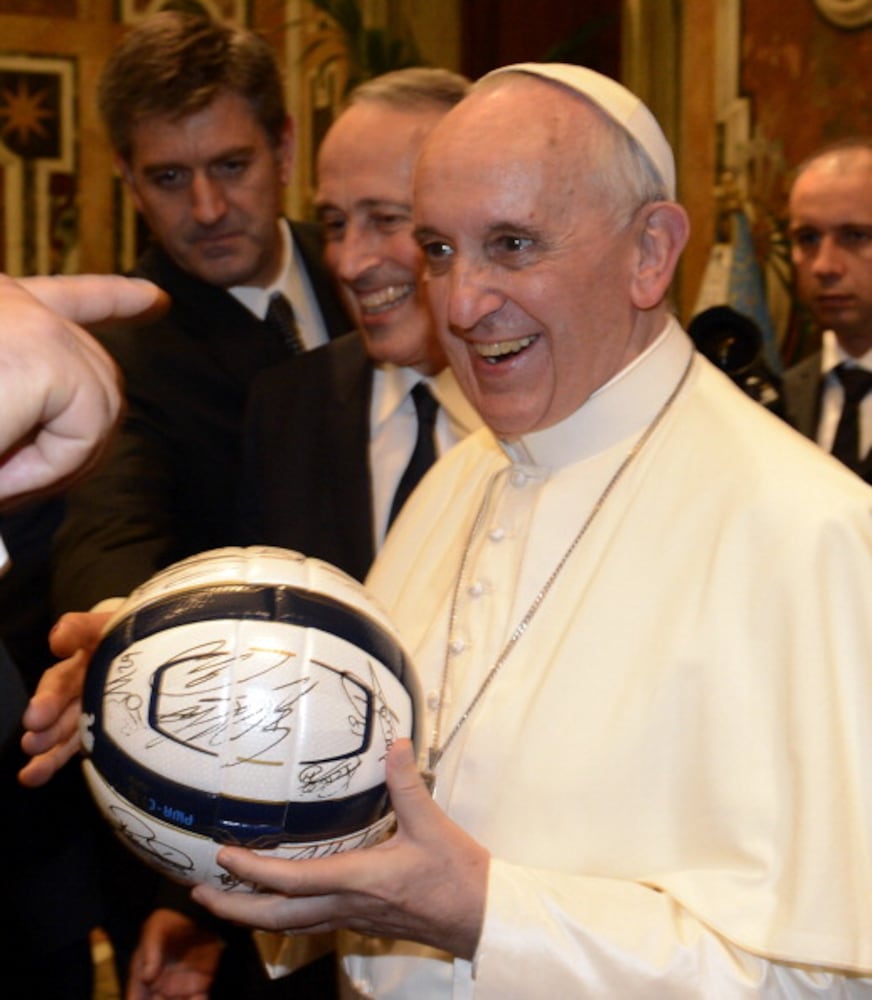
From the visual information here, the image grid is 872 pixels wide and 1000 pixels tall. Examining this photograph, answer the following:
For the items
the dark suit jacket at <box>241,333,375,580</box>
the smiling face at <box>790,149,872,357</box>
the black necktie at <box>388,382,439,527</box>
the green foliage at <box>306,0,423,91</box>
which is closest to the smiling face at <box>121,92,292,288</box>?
the dark suit jacket at <box>241,333,375,580</box>

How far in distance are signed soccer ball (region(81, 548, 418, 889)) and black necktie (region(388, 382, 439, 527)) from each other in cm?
135

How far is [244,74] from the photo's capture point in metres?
4.05

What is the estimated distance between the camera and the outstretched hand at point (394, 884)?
1.89 meters

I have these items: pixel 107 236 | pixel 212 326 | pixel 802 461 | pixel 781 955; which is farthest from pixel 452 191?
→ pixel 107 236

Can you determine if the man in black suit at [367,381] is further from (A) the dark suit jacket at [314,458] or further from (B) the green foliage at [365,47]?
(B) the green foliage at [365,47]

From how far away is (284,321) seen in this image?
4.14 metres

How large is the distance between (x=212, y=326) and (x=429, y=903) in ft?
7.66

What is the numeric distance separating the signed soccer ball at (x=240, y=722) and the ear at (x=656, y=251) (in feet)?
2.49

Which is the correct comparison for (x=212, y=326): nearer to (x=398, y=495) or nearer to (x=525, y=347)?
(x=398, y=495)

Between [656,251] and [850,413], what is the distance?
97.0 inches

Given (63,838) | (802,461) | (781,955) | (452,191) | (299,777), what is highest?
(452,191)

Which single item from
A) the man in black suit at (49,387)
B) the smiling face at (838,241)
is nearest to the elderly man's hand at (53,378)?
the man in black suit at (49,387)

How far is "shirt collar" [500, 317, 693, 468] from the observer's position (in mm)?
2402

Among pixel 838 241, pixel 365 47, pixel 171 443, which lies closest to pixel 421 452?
pixel 171 443
